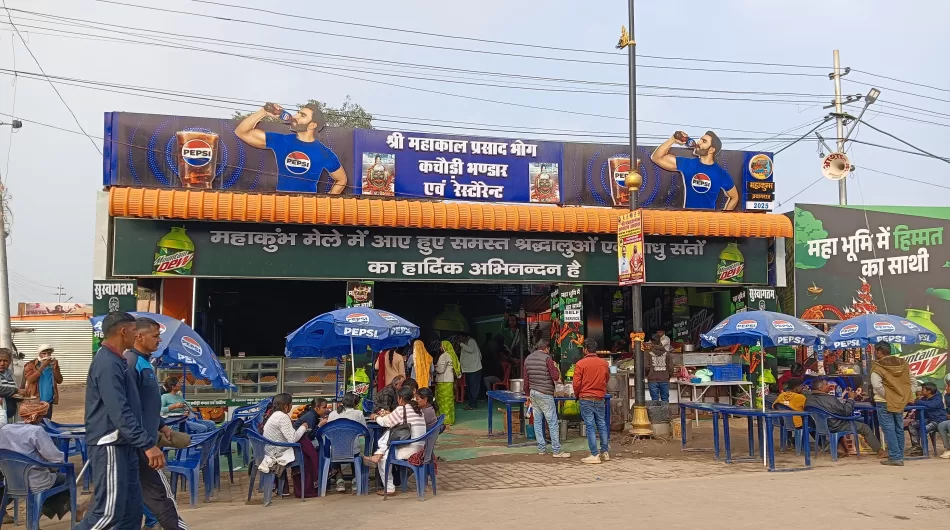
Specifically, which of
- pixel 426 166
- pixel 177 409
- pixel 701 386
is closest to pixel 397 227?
pixel 426 166

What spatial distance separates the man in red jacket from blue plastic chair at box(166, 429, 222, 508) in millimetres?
4805

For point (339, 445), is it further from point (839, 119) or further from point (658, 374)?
point (839, 119)

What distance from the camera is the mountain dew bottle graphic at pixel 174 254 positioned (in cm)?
1286

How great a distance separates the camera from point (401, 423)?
322 inches

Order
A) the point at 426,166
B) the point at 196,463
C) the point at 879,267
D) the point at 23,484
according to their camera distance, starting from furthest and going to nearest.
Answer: the point at 879,267
the point at 426,166
the point at 196,463
the point at 23,484

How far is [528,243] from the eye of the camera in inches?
579

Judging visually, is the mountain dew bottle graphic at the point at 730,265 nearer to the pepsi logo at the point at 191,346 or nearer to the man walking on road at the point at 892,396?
the man walking on road at the point at 892,396

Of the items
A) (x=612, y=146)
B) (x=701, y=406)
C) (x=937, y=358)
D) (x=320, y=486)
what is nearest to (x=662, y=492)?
(x=701, y=406)

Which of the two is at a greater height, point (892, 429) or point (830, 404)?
point (830, 404)

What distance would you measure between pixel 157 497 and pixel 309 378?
27.8ft

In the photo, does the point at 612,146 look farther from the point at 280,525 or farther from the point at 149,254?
the point at 280,525

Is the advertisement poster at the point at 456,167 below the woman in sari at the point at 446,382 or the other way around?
the other way around

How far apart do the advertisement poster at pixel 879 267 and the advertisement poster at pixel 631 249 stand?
7.65m

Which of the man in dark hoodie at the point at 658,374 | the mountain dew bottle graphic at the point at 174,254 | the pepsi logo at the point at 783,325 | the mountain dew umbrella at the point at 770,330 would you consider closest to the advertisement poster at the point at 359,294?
the mountain dew bottle graphic at the point at 174,254
